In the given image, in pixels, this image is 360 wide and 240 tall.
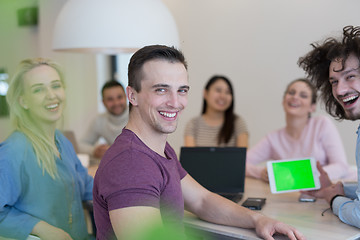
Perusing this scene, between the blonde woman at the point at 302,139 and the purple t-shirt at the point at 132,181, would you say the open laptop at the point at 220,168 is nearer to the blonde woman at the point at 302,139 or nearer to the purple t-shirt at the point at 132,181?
the blonde woman at the point at 302,139

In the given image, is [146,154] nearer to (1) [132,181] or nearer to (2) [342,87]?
(1) [132,181]

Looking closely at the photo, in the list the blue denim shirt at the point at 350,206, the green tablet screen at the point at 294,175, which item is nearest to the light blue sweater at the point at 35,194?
the green tablet screen at the point at 294,175

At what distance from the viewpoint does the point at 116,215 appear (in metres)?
0.99

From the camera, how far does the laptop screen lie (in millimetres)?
1979

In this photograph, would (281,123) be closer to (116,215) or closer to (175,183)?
(175,183)

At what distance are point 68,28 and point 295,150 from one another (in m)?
1.47

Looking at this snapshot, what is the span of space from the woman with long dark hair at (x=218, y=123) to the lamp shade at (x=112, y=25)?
48.9 inches

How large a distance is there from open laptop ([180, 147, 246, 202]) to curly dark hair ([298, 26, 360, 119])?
442 mm

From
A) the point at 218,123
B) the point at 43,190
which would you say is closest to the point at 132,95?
the point at 43,190

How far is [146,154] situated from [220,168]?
91 cm

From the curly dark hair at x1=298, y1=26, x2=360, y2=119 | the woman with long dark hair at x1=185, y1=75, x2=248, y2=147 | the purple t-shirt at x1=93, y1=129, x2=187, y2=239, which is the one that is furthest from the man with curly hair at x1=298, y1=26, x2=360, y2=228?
the woman with long dark hair at x1=185, y1=75, x2=248, y2=147

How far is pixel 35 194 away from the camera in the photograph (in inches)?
56.0

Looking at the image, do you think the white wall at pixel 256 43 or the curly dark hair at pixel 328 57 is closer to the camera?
the curly dark hair at pixel 328 57

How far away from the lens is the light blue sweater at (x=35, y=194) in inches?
53.0
